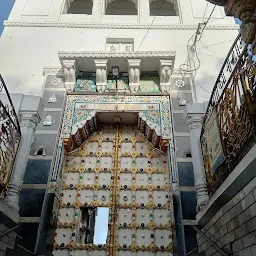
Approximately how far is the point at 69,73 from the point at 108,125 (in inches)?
55.2

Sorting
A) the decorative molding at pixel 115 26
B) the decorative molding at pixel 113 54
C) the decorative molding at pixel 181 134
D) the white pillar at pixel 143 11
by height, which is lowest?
the decorative molding at pixel 181 134

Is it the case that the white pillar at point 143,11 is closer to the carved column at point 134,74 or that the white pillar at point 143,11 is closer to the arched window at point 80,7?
the arched window at point 80,7

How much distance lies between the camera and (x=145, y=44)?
7.20m

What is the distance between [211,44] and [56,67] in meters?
3.80

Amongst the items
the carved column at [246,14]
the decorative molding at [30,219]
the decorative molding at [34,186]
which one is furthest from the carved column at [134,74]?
the carved column at [246,14]

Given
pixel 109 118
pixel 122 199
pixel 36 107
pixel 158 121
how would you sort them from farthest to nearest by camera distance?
pixel 109 118 < pixel 158 121 < pixel 122 199 < pixel 36 107

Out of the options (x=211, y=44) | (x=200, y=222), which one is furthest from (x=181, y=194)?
(x=211, y=44)

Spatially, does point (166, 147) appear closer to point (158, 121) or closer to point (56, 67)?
point (158, 121)

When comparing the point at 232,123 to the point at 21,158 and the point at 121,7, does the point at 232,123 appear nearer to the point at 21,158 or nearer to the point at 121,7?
the point at 21,158

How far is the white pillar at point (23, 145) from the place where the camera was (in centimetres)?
409

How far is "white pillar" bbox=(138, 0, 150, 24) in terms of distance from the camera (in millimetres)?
7785

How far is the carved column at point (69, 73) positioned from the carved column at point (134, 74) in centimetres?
121

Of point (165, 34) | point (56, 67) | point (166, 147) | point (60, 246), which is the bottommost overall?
point (60, 246)

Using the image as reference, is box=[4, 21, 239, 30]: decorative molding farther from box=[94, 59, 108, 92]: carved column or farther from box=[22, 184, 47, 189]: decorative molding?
box=[22, 184, 47, 189]: decorative molding
